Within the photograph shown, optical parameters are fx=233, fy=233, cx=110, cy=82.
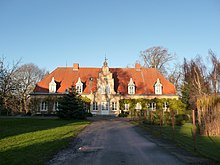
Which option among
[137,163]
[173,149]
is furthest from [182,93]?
[137,163]

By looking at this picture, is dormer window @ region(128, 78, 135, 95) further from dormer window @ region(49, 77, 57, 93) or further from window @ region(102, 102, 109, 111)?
dormer window @ region(49, 77, 57, 93)

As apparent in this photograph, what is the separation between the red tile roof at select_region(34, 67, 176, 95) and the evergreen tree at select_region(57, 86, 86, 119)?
46.4 feet

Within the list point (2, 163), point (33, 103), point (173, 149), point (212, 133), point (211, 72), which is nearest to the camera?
point (2, 163)

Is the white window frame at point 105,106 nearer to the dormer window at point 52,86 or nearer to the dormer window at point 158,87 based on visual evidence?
the dormer window at point 52,86

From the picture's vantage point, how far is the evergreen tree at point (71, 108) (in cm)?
2954

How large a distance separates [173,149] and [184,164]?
2.67 metres

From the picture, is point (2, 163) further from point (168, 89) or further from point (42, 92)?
point (168, 89)

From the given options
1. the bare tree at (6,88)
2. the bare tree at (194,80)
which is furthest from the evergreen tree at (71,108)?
the bare tree at (194,80)

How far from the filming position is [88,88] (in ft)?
147

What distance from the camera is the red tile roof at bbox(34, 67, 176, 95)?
45.0 m

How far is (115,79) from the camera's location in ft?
156

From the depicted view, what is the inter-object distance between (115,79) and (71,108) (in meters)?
19.2

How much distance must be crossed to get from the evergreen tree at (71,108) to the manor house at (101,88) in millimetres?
12316

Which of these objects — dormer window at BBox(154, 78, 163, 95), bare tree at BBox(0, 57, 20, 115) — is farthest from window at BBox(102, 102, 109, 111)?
bare tree at BBox(0, 57, 20, 115)
